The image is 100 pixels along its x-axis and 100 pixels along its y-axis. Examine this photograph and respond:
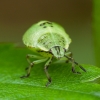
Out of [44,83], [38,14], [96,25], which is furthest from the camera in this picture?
[38,14]

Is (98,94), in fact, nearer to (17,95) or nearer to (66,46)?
(17,95)

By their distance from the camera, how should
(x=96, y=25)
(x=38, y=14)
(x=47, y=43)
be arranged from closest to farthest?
1. (x=96, y=25)
2. (x=47, y=43)
3. (x=38, y=14)

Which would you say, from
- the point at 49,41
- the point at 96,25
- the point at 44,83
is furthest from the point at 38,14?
the point at 44,83

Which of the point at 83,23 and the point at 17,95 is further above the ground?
the point at 83,23

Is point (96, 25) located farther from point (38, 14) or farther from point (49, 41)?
point (38, 14)

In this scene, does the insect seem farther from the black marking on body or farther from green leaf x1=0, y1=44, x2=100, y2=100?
green leaf x1=0, y1=44, x2=100, y2=100

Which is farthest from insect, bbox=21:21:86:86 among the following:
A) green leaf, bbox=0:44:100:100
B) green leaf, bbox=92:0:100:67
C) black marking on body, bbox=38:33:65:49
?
green leaf, bbox=92:0:100:67

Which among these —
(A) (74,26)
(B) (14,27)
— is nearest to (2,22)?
(B) (14,27)

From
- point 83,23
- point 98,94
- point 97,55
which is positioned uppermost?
point 83,23
